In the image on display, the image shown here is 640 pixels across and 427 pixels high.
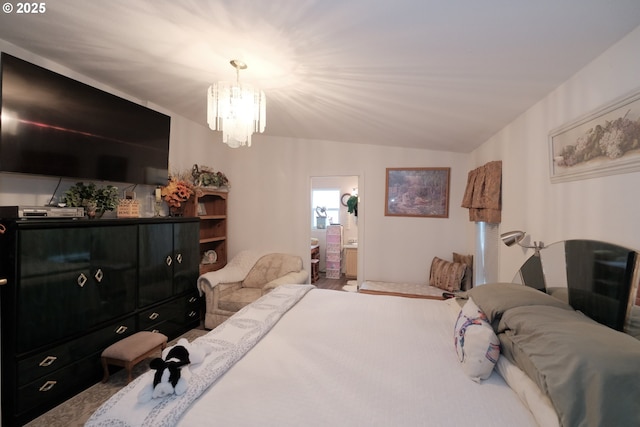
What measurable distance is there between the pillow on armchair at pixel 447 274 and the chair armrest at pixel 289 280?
169 centimetres

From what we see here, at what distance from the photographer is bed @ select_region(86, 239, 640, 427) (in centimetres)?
86

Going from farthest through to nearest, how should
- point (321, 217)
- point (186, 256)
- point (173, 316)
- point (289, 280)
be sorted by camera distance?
point (321, 217), point (289, 280), point (186, 256), point (173, 316)

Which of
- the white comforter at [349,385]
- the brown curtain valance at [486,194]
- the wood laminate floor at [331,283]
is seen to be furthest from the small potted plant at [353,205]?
the white comforter at [349,385]

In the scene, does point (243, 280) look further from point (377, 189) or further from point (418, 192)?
point (418, 192)

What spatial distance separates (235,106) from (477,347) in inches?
76.5

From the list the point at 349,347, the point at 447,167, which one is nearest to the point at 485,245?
the point at 447,167

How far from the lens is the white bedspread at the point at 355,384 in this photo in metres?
0.98

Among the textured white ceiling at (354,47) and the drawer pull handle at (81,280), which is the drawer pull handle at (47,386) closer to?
the drawer pull handle at (81,280)

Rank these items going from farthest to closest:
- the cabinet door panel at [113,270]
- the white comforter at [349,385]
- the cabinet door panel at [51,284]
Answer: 1. the cabinet door panel at [113,270]
2. the cabinet door panel at [51,284]
3. the white comforter at [349,385]

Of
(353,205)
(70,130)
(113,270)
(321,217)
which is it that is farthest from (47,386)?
(321,217)

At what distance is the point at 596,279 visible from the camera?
1.29 metres

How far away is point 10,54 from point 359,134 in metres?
3.00

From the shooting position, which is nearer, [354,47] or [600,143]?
[600,143]

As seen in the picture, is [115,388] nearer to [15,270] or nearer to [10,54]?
[15,270]
